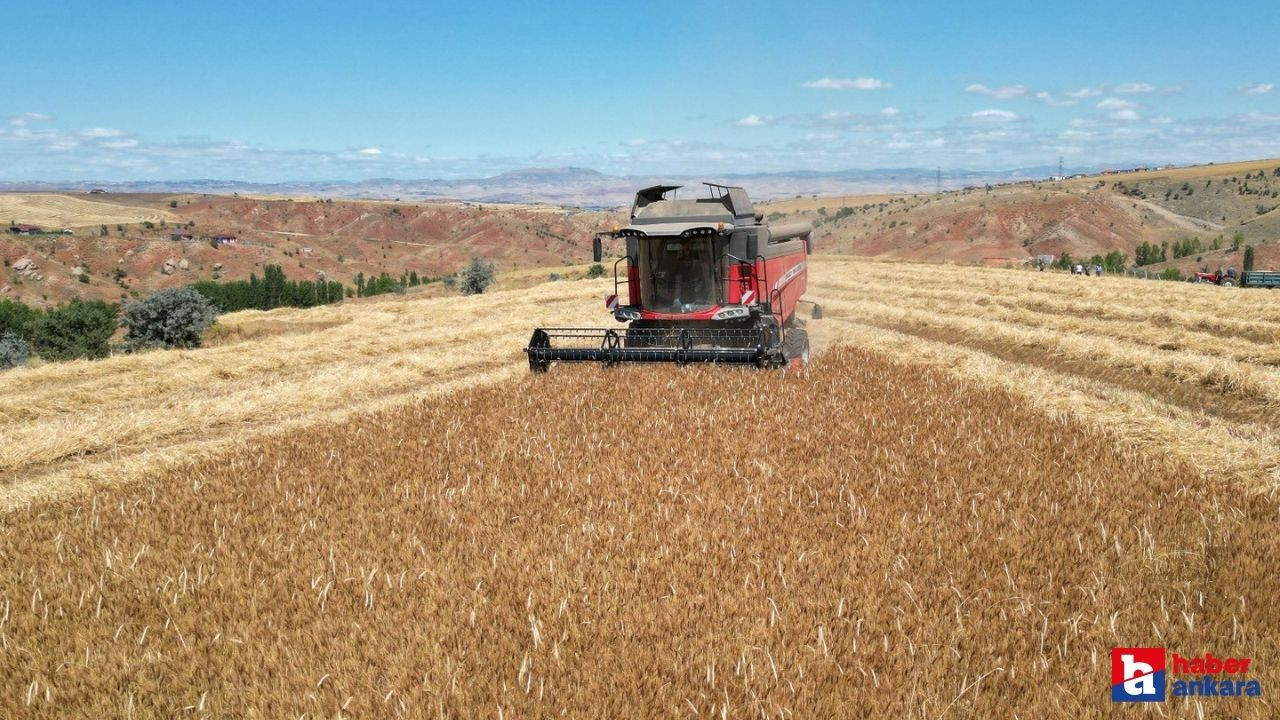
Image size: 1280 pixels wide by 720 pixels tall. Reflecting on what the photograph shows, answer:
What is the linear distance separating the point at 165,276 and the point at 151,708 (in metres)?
107

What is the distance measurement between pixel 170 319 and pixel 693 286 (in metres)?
24.1

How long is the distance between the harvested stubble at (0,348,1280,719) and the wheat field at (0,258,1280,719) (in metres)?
0.02

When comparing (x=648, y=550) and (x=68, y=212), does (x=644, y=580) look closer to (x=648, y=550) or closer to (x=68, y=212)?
(x=648, y=550)

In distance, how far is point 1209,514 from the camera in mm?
5207

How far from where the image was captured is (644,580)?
430cm

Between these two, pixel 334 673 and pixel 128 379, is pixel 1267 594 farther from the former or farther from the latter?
pixel 128 379

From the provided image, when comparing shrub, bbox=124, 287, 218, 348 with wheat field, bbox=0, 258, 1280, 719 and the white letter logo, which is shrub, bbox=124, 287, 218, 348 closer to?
wheat field, bbox=0, 258, 1280, 719

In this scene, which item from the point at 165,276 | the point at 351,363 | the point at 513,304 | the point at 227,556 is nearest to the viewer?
the point at 227,556

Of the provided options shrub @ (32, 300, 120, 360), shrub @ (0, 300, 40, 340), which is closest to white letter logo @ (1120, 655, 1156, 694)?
shrub @ (32, 300, 120, 360)

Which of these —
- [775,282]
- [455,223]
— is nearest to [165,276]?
[455,223]

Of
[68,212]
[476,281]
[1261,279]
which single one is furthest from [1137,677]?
[68,212]

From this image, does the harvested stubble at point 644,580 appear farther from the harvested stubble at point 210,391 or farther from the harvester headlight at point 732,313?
the harvester headlight at point 732,313

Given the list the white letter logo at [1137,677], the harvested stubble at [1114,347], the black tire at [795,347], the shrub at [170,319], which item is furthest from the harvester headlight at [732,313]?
the shrub at [170,319]

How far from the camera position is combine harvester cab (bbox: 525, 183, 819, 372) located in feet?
39.4
